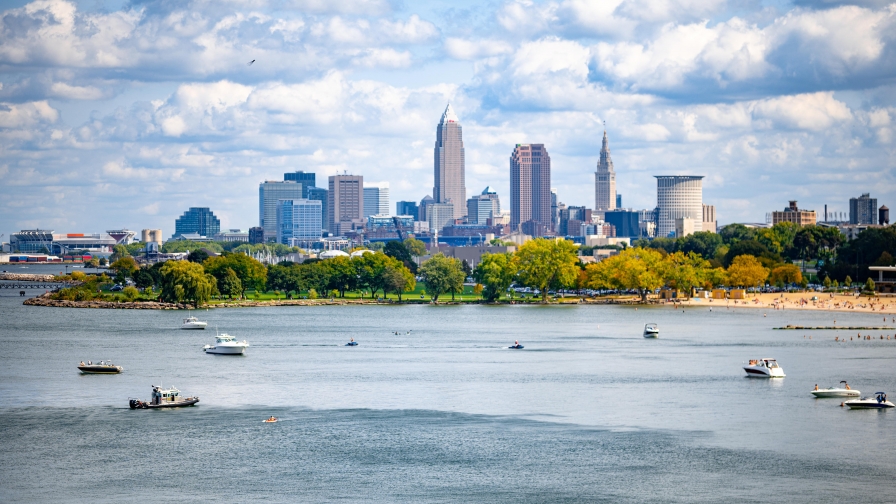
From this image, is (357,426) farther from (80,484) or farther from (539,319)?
(539,319)

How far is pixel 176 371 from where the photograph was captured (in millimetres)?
102500

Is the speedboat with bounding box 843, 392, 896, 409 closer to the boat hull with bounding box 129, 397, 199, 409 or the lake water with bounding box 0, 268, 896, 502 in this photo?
the lake water with bounding box 0, 268, 896, 502

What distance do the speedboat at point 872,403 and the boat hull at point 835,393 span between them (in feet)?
11.4

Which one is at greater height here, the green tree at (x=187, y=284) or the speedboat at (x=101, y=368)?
the green tree at (x=187, y=284)

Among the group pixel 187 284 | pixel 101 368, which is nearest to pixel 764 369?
pixel 101 368

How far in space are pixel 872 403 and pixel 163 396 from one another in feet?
164

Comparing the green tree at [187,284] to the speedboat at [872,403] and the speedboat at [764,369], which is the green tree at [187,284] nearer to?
the speedboat at [764,369]

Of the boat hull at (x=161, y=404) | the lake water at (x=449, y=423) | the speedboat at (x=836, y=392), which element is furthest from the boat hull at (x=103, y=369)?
the speedboat at (x=836, y=392)

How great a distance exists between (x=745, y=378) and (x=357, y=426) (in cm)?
3794

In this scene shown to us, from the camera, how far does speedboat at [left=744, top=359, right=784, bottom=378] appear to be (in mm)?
97875

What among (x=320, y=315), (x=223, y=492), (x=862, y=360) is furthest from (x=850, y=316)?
(x=223, y=492)

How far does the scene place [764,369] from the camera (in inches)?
3885

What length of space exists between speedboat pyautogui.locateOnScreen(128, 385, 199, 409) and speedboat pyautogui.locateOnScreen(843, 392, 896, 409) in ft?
153

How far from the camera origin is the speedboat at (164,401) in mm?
82312
